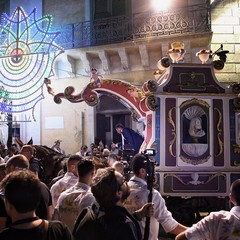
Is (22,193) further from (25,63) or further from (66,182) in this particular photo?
(25,63)

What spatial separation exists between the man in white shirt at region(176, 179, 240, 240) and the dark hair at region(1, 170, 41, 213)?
4.62 feet

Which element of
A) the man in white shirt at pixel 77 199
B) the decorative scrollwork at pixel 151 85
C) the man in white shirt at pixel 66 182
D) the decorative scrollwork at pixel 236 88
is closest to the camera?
the man in white shirt at pixel 77 199

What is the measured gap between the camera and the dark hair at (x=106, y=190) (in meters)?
2.42

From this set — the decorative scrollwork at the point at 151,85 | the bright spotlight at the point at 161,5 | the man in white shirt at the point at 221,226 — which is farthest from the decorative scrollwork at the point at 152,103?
the bright spotlight at the point at 161,5

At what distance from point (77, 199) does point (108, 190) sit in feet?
3.47

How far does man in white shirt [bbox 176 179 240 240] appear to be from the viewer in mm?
2826

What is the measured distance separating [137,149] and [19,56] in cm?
534

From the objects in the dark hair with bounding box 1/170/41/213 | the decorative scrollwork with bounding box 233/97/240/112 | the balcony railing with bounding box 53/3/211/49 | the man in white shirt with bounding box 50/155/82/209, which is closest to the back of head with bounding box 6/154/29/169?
→ the man in white shirt with bounding box 50/155/82/209

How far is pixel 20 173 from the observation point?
215cm

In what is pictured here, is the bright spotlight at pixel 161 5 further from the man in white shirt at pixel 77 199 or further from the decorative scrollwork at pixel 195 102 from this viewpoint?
the man in white shirt at pixel 77 199

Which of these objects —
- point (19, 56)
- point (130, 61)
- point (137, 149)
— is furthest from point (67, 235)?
point (130, 61)

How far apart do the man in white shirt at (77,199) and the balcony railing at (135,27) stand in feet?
29.1

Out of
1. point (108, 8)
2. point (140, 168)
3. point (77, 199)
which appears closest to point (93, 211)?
point (77, 199)

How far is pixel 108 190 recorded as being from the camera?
243 cm
